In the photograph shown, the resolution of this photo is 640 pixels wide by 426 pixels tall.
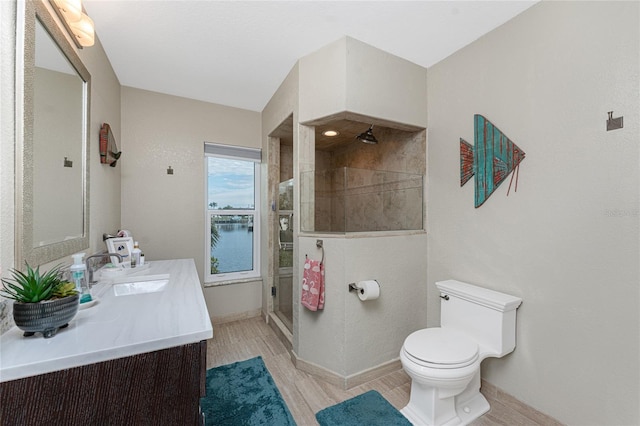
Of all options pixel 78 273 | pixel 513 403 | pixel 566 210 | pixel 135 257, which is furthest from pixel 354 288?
pixel 135 257

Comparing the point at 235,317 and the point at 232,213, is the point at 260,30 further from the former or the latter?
the point at 235,317

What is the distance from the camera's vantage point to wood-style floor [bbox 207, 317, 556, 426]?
1631 mm

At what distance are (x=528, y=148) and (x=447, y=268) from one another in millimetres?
1029

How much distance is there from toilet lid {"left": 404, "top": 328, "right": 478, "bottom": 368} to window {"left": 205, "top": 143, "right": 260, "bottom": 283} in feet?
6.93

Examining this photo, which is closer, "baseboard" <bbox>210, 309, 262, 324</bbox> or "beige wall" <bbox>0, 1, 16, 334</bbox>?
"beige wall" <bbox>0, 1, 16, 334</bbox>

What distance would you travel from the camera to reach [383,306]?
2.07 meters

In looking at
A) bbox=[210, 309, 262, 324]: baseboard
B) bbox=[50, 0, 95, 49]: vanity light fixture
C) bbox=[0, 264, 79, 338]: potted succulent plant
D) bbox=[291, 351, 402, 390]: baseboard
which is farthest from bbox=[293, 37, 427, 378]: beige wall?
bbox=[0, 264, 79, 338]: potted succulent plant

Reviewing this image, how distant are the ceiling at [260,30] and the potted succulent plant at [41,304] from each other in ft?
5.51

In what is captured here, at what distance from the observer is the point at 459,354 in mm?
1530

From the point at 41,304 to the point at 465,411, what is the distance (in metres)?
2.18

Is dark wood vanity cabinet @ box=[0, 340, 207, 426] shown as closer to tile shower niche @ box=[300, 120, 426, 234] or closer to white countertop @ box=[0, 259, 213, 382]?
white countertop @ box=[0, 259, 213, 382]

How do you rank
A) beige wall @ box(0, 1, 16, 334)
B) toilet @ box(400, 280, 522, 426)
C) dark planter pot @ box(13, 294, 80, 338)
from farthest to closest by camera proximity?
toilet @ box(400, 280, 522, 426) < beige wall @ box(0, 1, 16, 334) < dark planter pot @ box(13, 294, 80, 338)

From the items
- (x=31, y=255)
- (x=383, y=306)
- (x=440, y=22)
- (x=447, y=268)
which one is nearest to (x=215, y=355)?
(x=383, y=306)

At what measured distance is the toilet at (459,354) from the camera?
58.0 inches
